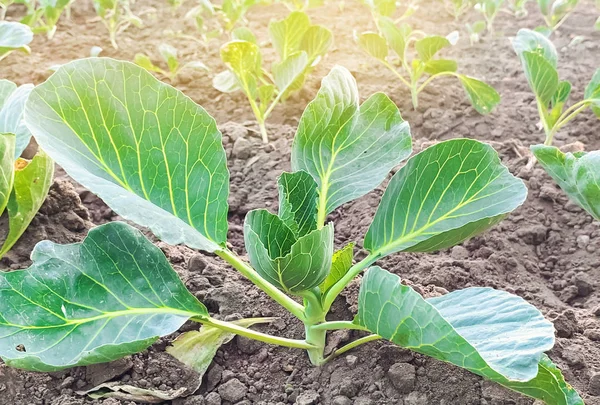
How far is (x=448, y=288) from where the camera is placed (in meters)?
1.53

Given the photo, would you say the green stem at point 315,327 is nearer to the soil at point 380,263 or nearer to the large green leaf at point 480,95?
the soil at point 380,263

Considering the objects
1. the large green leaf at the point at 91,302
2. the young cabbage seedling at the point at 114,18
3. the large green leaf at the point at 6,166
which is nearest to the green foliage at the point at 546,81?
the large green leaf at the point at 91,302

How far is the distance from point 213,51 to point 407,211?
7.76 ft

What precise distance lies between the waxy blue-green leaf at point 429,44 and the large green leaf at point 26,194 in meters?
1.47

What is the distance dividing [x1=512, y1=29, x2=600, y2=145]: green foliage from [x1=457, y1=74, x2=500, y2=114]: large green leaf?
24 centimetres

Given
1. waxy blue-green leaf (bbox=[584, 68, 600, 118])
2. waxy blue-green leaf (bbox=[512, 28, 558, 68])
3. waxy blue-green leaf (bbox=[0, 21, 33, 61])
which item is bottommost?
waxy blue-green leaf (bbox=[584, 68, 600, 118])

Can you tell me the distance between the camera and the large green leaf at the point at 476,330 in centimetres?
90

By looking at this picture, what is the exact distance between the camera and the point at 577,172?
123 cm

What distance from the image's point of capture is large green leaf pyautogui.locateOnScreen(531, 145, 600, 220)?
120cm

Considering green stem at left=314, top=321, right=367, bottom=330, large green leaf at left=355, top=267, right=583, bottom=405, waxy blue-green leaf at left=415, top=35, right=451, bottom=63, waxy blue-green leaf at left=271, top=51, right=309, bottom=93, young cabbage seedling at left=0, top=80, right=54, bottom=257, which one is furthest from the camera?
waxy blue-green leaf at left=415, top=35, right=451, bottom=63

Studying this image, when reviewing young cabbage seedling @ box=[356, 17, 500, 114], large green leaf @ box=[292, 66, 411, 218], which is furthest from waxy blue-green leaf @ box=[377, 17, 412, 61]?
large green leaf @ box=[292, 66, 411, 218]

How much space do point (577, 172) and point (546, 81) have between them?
94cm

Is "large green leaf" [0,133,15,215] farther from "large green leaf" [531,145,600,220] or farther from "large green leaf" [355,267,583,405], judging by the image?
"large green leaf" [531,145,600,220]

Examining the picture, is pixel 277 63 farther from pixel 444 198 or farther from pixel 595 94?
pixel 444 198
